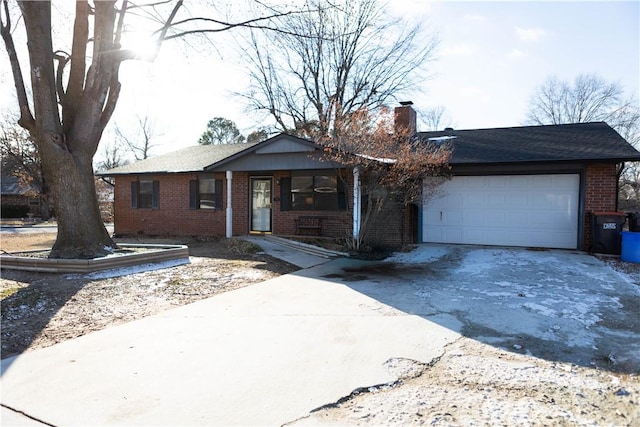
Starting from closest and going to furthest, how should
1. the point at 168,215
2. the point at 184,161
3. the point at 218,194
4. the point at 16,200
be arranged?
the point at 218,194, the point at 168,215, the point at 184,161, the point at 16,200

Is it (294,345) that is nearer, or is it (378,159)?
(294,345)

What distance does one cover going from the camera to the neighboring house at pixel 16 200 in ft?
123

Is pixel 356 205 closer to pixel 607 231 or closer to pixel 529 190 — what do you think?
pixel 529 190

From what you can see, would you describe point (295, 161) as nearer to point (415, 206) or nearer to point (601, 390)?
point (415, 206)

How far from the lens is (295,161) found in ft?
39.8

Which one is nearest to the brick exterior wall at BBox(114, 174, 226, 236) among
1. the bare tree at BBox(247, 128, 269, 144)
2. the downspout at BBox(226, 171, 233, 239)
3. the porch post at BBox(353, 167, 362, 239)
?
the downspout at BBox(226, 171, 233, 239)

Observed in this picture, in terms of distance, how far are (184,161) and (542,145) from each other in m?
12.8

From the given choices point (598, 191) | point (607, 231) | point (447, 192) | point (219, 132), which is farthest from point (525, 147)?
point (219, 132)

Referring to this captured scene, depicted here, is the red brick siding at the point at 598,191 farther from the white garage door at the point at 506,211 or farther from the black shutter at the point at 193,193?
the black shutter at the point at 193,193

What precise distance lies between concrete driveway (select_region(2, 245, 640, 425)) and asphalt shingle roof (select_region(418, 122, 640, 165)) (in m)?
4.37

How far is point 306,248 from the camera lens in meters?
11.6

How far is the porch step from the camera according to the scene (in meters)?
10.9

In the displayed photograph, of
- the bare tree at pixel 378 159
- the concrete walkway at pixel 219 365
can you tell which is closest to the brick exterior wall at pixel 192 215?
the bare tree at pixel 378 159

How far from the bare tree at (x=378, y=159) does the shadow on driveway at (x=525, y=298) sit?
1743 millimetres
